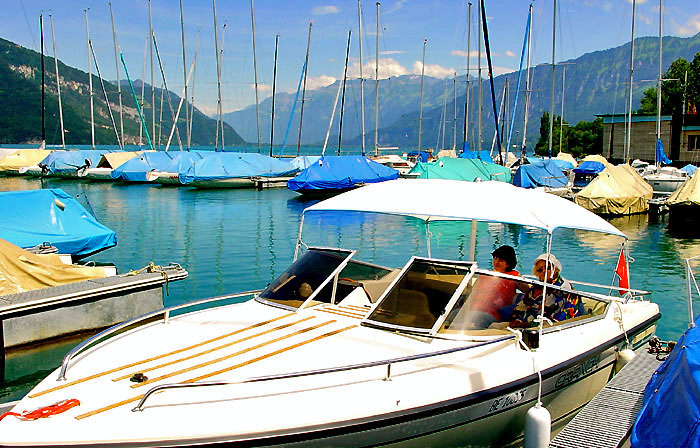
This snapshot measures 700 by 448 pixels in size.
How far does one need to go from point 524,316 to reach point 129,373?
425cm

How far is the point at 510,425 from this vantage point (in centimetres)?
660

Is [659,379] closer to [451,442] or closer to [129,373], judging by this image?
[451,442]

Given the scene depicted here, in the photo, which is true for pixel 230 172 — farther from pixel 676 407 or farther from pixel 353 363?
pixel 676 407

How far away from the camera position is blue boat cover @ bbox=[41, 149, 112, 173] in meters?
59.9

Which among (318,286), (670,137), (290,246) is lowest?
(290,246)

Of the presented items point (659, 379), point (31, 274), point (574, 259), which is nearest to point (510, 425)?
point (659, 379)

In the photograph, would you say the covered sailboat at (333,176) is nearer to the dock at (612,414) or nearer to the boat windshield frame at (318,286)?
the boat windshield frame at (318,286)

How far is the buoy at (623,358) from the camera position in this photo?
26.8 ft

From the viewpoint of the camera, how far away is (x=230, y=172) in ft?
160

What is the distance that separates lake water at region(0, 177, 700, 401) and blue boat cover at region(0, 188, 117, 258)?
85 centimetres

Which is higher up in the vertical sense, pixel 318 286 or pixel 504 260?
pixel 504 260

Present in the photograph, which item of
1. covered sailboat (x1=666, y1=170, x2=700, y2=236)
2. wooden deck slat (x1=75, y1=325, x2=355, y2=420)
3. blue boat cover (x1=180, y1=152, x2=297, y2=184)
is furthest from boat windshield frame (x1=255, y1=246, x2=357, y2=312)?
blue boat cover (x1=180, y1=152, x2=297, y2=184)

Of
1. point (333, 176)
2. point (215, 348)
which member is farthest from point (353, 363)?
point (333, 176)

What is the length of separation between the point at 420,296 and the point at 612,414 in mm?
2307
